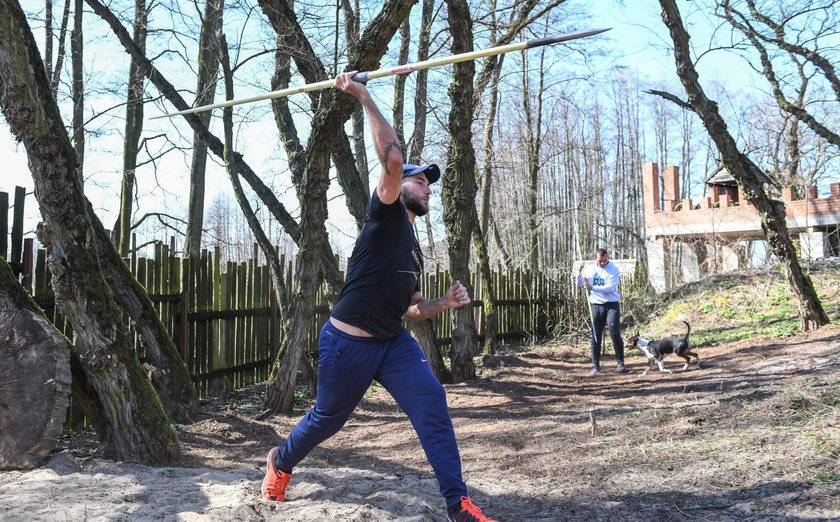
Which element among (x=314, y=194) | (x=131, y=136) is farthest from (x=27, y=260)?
(x=131, y=136)

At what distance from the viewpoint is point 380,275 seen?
3762 mm

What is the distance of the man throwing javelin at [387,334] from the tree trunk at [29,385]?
2255 millimetres

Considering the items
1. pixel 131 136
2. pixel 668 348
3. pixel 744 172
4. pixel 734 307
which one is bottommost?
pixel 668 348

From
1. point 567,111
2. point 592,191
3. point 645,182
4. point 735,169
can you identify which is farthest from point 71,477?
point 592,191

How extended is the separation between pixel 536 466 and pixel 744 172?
8.32 meters

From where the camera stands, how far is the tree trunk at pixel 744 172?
11312mm

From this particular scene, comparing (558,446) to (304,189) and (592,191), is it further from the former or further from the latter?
(592,191)

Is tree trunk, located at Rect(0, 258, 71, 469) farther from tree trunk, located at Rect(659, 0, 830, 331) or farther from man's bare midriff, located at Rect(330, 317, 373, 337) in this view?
tree trunk, located at Rect(659, 0, 830, 331)

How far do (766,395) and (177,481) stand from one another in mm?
5340

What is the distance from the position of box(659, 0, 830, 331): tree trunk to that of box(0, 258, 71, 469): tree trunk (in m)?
10.0

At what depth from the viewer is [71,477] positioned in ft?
15.2

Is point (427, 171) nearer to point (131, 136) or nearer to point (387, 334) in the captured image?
point (387, 334)

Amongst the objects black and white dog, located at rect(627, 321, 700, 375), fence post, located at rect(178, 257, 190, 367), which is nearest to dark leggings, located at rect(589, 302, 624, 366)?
black and white dog, located at rect(627, 321, 700, 375)

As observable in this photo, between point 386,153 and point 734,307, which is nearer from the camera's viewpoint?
point 386,153
